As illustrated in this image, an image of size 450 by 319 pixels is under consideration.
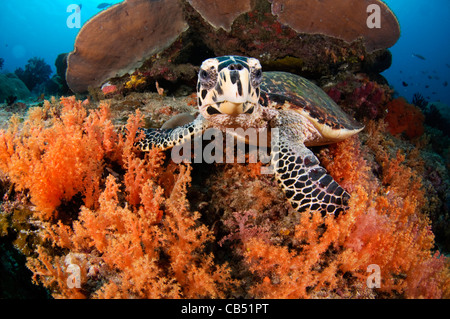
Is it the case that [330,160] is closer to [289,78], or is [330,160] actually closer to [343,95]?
[289,78]

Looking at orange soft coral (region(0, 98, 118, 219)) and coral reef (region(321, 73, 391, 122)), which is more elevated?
orange soft coral (region(0, 98, 118, 219))

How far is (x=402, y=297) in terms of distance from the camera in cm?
158

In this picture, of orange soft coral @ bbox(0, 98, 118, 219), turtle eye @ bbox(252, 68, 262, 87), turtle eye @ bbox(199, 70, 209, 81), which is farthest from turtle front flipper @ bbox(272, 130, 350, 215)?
orange soft coral @ bbox(0, 98, 118, 219)

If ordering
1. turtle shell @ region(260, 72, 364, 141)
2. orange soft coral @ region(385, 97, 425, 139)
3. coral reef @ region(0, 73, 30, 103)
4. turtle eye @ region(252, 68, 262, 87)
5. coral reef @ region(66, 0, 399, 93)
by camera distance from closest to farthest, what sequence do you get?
turtle eye @ region(252, 68, 262, 87)
turtle shell @ region(260, 72, 364, 141)
coral reef @ region(66, 0, 399, 93)
orange soft coral @ region(385, 97, 425, 139)
coral reef @ region(0, 73, 30, 103)

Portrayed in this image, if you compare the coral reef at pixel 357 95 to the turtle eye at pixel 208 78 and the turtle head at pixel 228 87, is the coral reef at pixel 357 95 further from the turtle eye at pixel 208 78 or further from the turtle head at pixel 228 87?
the turtle eye at pixel 208 78

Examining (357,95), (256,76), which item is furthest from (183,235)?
(357,95)

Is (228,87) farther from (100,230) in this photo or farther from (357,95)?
(357,95)

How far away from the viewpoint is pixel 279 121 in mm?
2645

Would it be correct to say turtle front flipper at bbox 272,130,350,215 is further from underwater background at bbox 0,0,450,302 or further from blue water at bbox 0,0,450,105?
blue water at bbox 0,0,450,105

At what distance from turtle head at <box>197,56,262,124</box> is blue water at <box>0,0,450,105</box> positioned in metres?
102

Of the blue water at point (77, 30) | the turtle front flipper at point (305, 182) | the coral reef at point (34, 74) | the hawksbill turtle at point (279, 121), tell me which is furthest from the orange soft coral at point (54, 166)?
the blue water at point (77, 30)

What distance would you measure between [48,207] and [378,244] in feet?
8.28

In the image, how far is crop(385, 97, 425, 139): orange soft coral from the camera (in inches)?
224

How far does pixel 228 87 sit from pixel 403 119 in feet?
19.6
